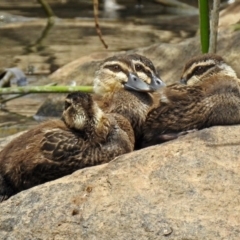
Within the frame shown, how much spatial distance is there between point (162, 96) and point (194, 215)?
1.45 metres

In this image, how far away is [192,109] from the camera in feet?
20.2

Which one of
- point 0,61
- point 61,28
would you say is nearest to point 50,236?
point 0,61

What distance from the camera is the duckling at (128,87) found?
21.2ft

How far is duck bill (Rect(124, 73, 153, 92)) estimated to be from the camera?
6.73m

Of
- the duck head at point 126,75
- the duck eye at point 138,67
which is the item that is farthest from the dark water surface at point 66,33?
the duck eye at point 138,67

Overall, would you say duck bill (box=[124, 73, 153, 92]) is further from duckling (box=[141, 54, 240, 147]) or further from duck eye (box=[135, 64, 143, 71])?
duckling (box=[141, 54, 240, 147])

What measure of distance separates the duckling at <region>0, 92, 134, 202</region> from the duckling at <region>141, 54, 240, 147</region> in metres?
0.27

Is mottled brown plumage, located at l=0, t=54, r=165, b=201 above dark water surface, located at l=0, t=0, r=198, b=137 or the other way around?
above

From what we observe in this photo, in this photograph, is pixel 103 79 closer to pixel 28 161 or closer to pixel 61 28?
pixel 28 161

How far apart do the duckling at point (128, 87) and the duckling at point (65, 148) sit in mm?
450

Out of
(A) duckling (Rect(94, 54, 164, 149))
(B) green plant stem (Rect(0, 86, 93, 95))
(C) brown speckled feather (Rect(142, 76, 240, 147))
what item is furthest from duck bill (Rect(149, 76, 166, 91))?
(B) green plant stem (Rect(0, 86, 93, 95))

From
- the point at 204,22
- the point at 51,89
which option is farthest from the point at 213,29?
the point at 51,89

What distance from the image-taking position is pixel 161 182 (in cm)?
540

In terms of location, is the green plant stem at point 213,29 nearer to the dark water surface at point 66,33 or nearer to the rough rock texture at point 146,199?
the rough rock texture at point 146,199
